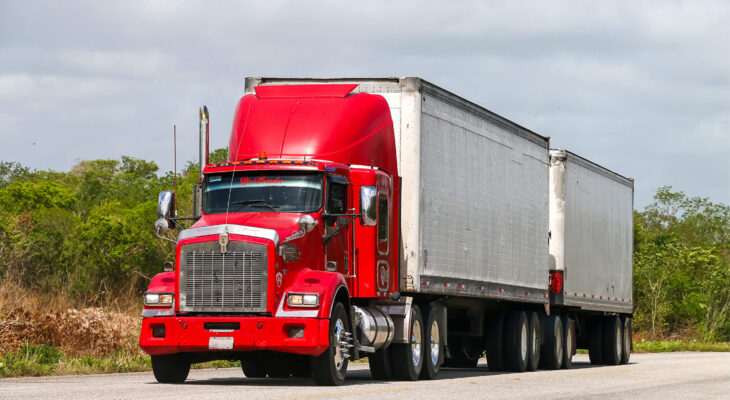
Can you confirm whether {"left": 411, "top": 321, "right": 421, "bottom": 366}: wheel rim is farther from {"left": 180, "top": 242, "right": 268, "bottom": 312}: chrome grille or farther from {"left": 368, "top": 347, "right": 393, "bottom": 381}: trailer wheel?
{"left": 180, "top": 242, "right": 268, "bottom": 312}: chrome grille

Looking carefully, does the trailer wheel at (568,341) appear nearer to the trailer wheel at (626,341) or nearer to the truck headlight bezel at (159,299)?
the trailer wheel at (626,341)

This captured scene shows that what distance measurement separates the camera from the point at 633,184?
34.9 meters

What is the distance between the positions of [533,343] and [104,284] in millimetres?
13537

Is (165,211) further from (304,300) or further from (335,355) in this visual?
(335,355)

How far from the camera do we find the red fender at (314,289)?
1584 cm

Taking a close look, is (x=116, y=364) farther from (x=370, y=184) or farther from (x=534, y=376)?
(x=534, y=376)

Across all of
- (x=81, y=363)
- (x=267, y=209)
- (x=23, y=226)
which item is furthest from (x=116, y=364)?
(x=23, y=226)

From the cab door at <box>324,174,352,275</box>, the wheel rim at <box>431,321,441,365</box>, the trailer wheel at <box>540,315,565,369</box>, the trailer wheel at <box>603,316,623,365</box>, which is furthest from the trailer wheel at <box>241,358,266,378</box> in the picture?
the trailer wheel at <box>603,316,623,365</box>

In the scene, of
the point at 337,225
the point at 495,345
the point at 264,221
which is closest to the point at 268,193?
the point at 264,221

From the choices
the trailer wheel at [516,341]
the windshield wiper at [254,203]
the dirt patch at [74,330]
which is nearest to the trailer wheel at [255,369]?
the dirt patch at [74,330]

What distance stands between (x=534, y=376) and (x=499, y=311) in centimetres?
295

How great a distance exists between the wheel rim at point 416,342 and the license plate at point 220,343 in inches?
165

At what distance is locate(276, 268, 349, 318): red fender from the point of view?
623 inches

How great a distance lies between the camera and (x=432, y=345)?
2023cm
